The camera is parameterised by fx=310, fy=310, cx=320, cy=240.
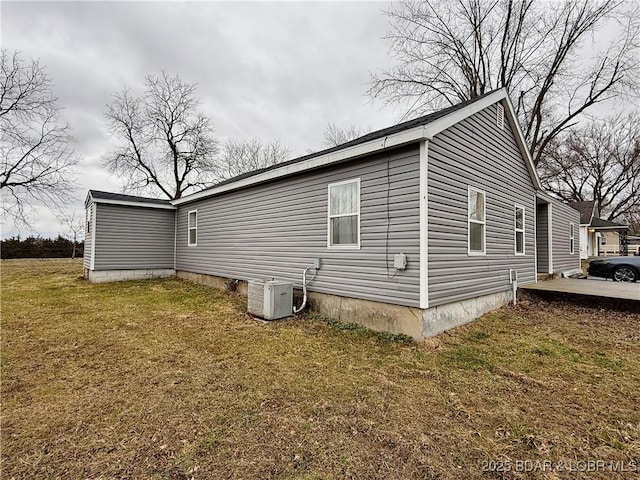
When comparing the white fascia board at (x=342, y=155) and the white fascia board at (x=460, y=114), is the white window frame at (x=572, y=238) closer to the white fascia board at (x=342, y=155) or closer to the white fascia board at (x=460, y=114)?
the white fascia board at (x=460, y=114)

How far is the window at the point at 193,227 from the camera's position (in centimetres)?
1107

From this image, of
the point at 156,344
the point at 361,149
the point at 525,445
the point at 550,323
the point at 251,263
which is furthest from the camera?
the point at 251,263

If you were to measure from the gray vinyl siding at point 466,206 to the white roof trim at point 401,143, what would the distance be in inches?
6.2

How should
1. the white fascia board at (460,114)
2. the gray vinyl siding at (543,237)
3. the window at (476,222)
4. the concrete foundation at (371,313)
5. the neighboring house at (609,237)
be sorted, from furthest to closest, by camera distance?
the neighboring house at (609,237) < the gray vinyl siding at (543,237) < the window at (476,222) < the concrete foundation at (371,313) < the white fascia board at (460,114)

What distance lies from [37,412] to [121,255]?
9.71 m

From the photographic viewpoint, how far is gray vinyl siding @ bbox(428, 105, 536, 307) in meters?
4.98

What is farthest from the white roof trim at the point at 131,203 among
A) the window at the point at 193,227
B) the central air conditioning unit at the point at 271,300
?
the central air conditioning unit at the point at 271,300

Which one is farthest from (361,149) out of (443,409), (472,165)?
(443,409)

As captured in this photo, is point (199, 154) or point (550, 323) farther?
point (199, 154)

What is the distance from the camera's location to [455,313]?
17.7 ft

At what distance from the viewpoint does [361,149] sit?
529 centimetres

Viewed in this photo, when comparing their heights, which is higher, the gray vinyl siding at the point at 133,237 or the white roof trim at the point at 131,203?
the white roof trim at the point at 131,203

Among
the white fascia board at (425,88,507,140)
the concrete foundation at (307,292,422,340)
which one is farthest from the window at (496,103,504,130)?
the concrete foundation at (307,292,422,340)

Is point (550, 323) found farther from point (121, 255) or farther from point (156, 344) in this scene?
point (121, 255)
